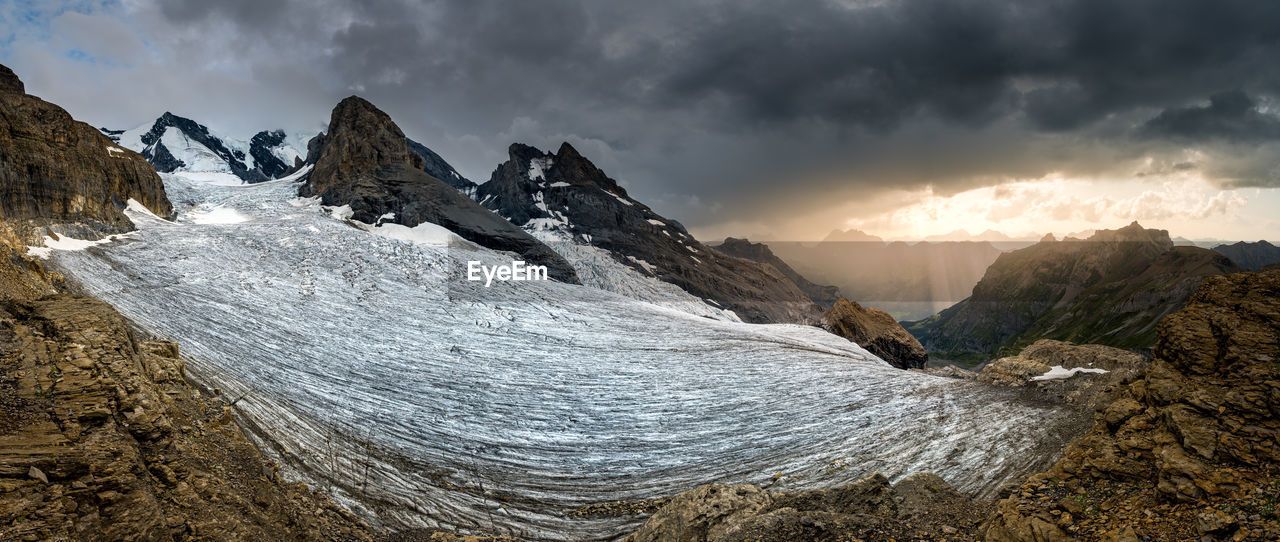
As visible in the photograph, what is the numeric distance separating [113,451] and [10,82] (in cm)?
4609

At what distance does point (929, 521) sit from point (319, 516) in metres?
13.0

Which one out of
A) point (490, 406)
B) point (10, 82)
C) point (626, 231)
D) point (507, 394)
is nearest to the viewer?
point (490, 406)

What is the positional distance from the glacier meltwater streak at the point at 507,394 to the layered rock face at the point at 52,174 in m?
2.43

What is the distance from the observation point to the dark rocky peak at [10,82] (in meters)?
34.8

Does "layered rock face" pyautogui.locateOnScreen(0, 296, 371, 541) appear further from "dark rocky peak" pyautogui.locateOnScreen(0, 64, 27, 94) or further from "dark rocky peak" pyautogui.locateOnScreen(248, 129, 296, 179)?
"dark rocky peak" pyautogui.locateOnScreen(248, 129, 296, 179)

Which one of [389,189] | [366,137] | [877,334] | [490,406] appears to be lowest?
[877,334]

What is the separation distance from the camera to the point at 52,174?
3011 cm

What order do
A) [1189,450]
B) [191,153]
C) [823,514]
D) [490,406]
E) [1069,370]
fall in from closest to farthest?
[1189,450] → [823,514] → [490,406] → [1069,370] → [191,153]

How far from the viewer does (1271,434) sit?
7.71 metres

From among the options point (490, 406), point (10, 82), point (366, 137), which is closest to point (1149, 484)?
point (490, 406)

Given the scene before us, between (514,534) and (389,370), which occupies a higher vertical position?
(389,370)

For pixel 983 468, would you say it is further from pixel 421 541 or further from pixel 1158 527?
pixel 421 541

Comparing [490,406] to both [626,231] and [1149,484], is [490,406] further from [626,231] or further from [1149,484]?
[626,231]

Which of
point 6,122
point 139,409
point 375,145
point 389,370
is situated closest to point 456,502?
point 139,409
